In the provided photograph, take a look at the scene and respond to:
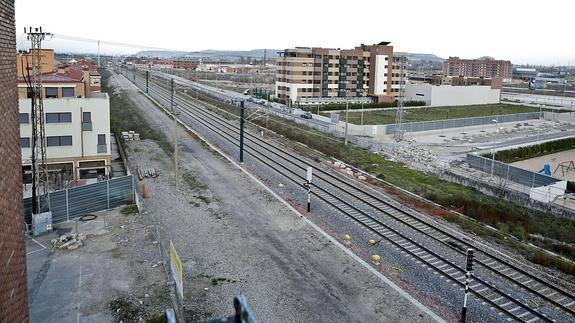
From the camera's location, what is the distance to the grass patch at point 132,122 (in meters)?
43.9

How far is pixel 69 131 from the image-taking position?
3127 centimetres

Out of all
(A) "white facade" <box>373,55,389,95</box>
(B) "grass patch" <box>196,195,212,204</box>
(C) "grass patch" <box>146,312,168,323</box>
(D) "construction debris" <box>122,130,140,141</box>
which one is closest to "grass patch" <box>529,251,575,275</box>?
(C) "grass patch" <box>146,312,168,323</box>

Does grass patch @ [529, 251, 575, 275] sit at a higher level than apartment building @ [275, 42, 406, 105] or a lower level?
lower

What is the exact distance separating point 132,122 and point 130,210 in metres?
30.1

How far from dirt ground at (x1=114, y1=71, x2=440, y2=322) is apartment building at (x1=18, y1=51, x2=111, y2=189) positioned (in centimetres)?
502

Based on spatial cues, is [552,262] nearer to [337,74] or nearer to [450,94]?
[337,74]

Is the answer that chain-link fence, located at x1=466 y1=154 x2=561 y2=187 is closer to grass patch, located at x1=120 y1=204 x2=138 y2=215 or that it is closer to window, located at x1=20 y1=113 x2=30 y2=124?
grass patch, located at x1=120 y1=204 x2=138 y2=215

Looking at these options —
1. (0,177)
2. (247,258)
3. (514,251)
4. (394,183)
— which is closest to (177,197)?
(247,258)

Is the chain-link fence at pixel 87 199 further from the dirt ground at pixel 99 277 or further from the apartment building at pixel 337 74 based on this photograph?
the apartment building at pixel 337 74

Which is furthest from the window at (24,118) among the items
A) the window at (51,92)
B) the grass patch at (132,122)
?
the grass patch at (132,122)

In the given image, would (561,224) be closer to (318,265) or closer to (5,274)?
(318,265)

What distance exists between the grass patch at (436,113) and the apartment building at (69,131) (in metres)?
40.0

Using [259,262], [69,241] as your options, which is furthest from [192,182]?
[259,262]

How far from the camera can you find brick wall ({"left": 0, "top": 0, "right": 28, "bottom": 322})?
28.8ft
